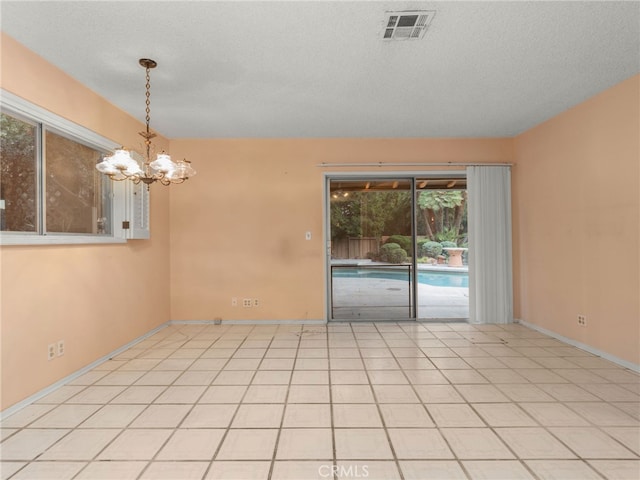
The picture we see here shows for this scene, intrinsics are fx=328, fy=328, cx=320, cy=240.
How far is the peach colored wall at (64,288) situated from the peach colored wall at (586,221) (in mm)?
4910

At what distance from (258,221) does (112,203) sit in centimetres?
177

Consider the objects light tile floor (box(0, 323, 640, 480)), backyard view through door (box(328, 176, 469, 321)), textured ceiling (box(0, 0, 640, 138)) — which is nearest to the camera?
light tile floor (box(0, 323, 640, 480))

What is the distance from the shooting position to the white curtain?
14.9ft

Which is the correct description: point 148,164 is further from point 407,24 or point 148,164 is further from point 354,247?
point 354,247

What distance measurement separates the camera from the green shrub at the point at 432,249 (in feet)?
16.0

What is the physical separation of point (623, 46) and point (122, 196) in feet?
15.1

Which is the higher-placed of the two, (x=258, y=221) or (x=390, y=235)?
(x=258, y=221)

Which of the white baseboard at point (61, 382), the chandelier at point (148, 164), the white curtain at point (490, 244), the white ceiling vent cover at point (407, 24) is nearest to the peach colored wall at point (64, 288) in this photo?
the white baseboard at point (61, 382)

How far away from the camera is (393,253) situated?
15.6ft

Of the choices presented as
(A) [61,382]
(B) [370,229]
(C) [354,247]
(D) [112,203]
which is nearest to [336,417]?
(A) [61,382]

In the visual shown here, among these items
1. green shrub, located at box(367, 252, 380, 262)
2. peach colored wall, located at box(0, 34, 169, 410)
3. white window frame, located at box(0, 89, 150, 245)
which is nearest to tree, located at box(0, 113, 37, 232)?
white window frame, located at box(0, 89, 150, 245)

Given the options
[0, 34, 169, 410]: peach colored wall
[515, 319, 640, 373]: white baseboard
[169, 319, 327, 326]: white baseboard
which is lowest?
[515, 319, 640, 373]: white baseboard

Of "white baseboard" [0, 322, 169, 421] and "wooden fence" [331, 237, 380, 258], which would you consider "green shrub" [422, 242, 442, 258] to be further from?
"white baseboard" [0, 322, 169, 421]

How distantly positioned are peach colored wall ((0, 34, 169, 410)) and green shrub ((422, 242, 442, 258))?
3.78 m
